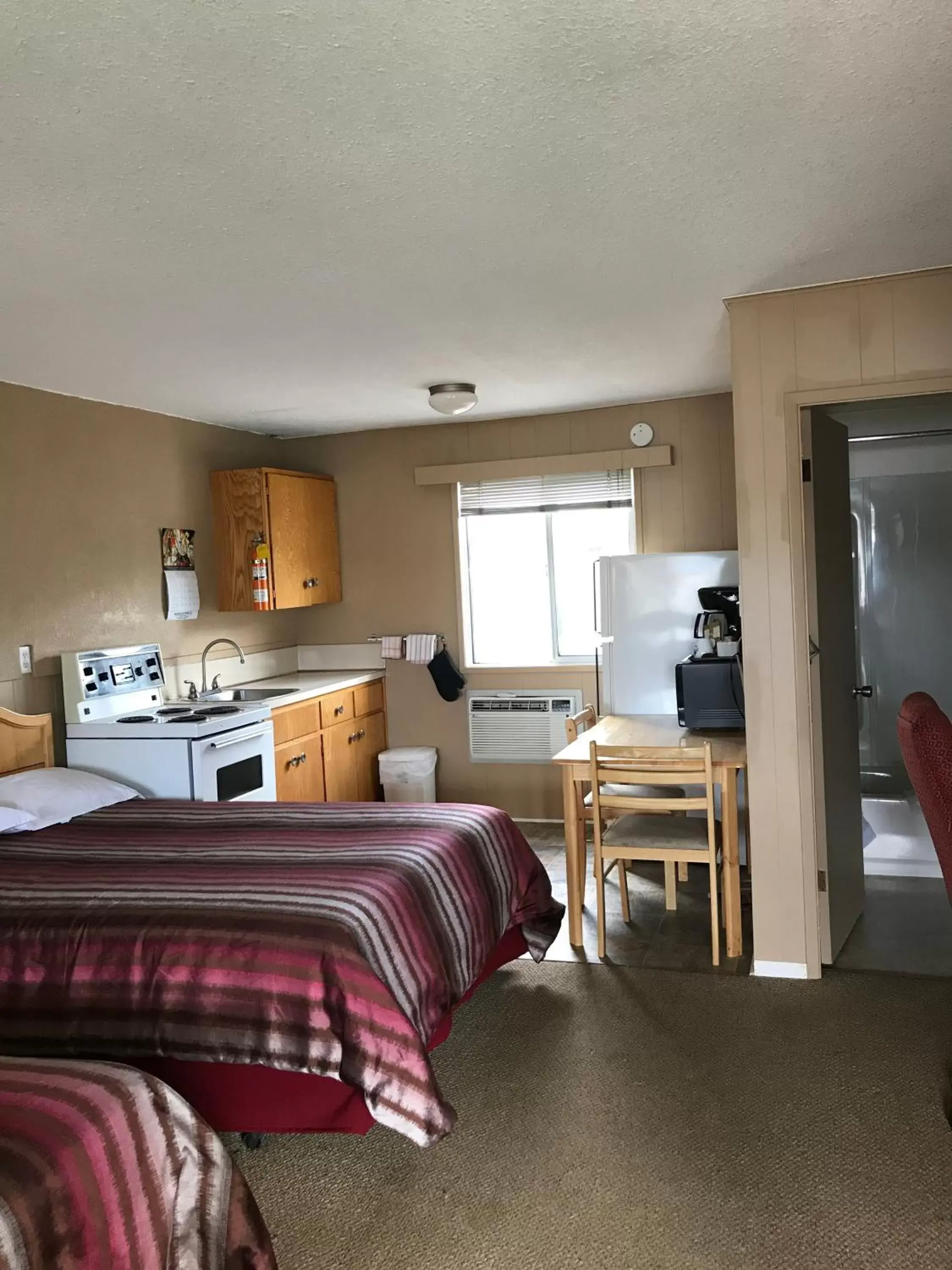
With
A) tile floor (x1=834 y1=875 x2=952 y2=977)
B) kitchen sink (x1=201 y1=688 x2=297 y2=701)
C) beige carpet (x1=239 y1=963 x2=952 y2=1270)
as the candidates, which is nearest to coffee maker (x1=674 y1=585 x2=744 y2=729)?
tile floor (x1=834 y1=875 x2=952 y2=977)

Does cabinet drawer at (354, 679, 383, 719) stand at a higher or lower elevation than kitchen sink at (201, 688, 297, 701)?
lower

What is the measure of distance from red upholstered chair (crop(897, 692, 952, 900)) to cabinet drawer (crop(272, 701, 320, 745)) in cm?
311

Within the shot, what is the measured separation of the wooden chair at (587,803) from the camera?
13.1 feet

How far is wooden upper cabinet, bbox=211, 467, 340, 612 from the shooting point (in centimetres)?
546

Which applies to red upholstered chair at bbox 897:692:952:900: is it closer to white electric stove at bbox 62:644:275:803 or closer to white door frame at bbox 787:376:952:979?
white door frame at bbox 787:376:952:979

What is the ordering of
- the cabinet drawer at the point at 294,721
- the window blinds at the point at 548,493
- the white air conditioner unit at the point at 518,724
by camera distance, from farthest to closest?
the white air conditioner unit at the point at 518,724 → the window blinds at the point at 548,493 → the cabinet drawer at the point at 294,721

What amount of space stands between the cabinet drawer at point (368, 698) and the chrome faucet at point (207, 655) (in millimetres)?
672

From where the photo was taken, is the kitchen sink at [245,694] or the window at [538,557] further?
the window at [538,557]

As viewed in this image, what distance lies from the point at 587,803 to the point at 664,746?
2.08 feet

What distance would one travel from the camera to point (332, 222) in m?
2.54

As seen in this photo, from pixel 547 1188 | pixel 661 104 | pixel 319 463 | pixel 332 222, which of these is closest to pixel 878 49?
pixel 661 104

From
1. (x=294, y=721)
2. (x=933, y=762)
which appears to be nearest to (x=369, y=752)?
(x=294, y=721)

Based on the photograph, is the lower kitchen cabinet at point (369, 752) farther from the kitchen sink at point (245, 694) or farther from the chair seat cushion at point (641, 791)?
the chair seat cushion at point (641, 791)

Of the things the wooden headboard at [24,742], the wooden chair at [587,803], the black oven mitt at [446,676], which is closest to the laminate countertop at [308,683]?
the black oven mitt at [446,676]
